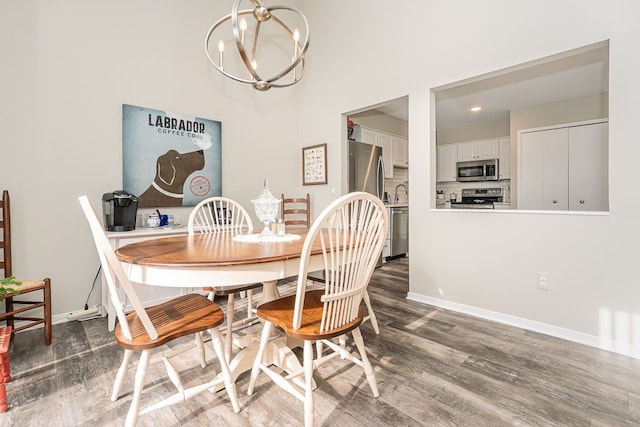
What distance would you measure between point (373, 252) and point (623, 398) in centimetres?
146

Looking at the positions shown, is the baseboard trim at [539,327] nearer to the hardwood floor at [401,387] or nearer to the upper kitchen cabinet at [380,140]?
the hardwood floor at [401,387]

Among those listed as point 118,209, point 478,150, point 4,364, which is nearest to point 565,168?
point 478,150

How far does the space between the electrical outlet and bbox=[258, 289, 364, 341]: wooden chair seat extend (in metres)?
1.64

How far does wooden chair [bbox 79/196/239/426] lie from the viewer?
1165mm

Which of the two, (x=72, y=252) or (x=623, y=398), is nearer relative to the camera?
(x=623, y=398)

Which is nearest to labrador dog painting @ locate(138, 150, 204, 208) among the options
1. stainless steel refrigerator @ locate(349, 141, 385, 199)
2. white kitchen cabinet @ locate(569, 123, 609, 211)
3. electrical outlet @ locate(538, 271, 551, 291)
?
stainless steel refrigerator @ locate(349, 141, 385, 199)

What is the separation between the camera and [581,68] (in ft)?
10.9

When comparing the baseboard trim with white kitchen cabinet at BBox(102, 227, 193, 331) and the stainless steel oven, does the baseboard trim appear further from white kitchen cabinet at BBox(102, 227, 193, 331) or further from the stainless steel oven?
the stainless steel oven

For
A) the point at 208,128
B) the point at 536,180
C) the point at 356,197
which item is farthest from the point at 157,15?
the point at 536,180

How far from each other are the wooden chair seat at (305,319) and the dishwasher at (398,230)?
11.0ft

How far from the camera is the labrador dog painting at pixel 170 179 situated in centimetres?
305

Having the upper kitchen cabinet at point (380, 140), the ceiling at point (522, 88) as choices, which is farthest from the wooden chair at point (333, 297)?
the upper kitchen cabinet at point (380, 140)

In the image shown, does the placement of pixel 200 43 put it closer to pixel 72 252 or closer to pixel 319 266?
pixel 72 252

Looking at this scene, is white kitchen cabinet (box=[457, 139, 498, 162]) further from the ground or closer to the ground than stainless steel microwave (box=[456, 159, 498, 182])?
further from the ground
